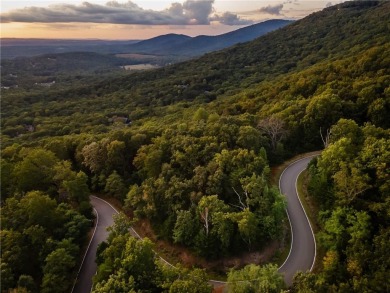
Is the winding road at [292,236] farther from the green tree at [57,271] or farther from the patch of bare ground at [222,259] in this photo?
the green tree at [57,271]

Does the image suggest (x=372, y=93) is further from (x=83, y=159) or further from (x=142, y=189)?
(x=83, y=159)

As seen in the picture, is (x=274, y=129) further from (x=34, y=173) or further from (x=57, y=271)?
(x=34, y=173)

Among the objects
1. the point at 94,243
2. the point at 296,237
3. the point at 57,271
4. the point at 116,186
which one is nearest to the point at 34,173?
the point at 116,186

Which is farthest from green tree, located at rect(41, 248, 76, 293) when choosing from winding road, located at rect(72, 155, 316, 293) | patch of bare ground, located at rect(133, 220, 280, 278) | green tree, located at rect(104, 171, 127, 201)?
green tree, located at rect(104, 171, 127, 201)

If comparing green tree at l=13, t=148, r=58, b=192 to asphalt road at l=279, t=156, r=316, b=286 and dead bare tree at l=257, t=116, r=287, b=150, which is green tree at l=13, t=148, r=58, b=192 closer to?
asphalt road at l=279, t=156, r=316, b=286

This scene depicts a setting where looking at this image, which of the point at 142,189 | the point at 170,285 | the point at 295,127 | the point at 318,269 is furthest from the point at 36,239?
the point at 295,127

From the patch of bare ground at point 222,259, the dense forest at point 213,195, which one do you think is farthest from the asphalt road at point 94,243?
the patch of bare ground at point 222,259
